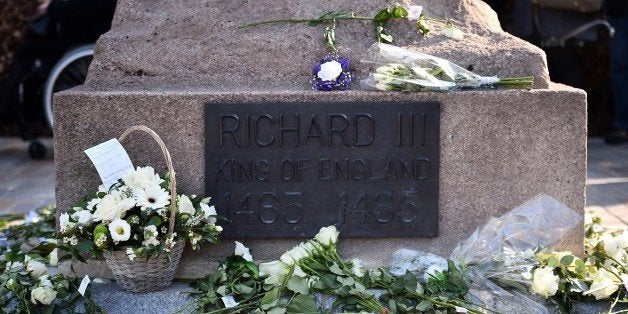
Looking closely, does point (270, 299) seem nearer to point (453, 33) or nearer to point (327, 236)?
point (327, 236)

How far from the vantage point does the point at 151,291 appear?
10.8 ft

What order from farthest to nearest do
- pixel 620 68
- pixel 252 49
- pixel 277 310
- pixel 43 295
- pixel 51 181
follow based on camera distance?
pixel 620 68, pixel 51 181, pixel 252 49, pixel 43 295, pixel 277 310

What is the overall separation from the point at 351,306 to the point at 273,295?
0.84 feet

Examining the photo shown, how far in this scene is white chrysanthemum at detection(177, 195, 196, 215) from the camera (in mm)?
3252

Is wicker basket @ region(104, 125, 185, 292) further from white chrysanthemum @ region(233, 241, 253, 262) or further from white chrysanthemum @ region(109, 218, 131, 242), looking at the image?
white chrysanthemum @ region(233, 241, 253, 262)

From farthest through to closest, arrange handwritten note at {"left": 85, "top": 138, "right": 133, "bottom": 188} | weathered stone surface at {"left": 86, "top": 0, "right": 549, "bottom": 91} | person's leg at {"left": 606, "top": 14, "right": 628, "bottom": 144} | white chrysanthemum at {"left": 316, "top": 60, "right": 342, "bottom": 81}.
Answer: person's leg at {"left": 606, "top": 14, "right": 628, "bottom": 144}, weathered stone surface at {"left": 86, "top": 0, "right": 549, "bottom": 91}, white chrysanthemum at {"left": 316, "top": 60, "right": 342, "bottom": 81}, handwritten note at {"left": 85, "top": 138, "right": 133, "bottom": 188}

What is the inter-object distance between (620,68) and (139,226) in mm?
5082

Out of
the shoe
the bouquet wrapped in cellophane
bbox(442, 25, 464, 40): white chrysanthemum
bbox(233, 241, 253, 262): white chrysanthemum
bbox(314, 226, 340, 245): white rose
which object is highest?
bbox(442, 25, 464, 40): white chrysanthemum

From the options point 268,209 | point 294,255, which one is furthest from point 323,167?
point 294,255

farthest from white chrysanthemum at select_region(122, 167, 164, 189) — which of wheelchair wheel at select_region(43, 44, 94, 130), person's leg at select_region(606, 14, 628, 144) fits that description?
person's leg at select_region(606, 14, 628, 144)

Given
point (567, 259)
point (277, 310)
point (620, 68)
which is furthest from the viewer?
point (620, 68)

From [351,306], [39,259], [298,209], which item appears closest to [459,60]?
[298,209]

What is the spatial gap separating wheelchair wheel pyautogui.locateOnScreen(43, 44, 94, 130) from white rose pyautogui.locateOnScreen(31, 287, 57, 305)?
12.4 feet

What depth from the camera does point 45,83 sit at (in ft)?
22.3
